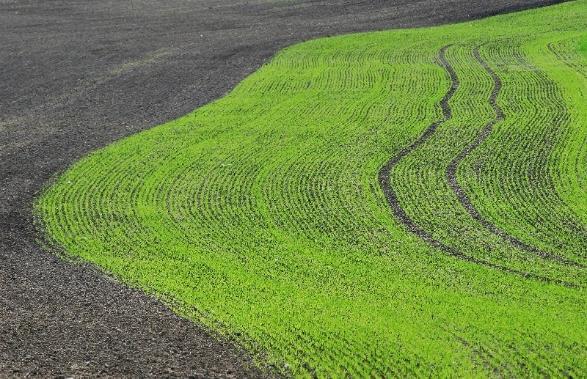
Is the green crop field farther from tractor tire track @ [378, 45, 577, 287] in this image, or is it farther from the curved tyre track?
the curved tyre track

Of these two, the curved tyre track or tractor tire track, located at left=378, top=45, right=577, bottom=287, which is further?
tractor tire track, located at left=378, top=45, right=577, bottom=287

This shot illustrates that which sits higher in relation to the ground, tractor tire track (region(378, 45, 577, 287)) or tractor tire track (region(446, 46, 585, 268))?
tractor tire track (region(446, 46, 585, 268))

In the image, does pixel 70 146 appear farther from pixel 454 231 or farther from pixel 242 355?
pixel 242 355

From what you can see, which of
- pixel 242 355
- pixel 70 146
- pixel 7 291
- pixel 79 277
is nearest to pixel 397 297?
pixel 242 355

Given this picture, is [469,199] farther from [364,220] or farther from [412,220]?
[364,220]

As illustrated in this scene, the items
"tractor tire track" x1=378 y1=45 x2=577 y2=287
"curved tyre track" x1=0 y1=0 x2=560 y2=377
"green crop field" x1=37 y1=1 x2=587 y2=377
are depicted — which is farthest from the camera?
"tractor tire track" x1=378 y1=45 x2=577 y2=287

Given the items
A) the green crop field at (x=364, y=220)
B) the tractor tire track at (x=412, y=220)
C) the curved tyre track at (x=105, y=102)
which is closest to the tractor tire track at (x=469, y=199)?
the green crop field at (x=364, y=220)

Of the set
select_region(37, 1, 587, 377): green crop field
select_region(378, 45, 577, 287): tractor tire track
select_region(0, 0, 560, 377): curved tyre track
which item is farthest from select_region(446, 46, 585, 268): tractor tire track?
select_region(0, 0, 560, 377): curved tyre track

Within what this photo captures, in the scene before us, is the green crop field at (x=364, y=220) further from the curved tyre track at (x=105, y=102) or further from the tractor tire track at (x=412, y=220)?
the curved tyre track at (x=105, y=102)
